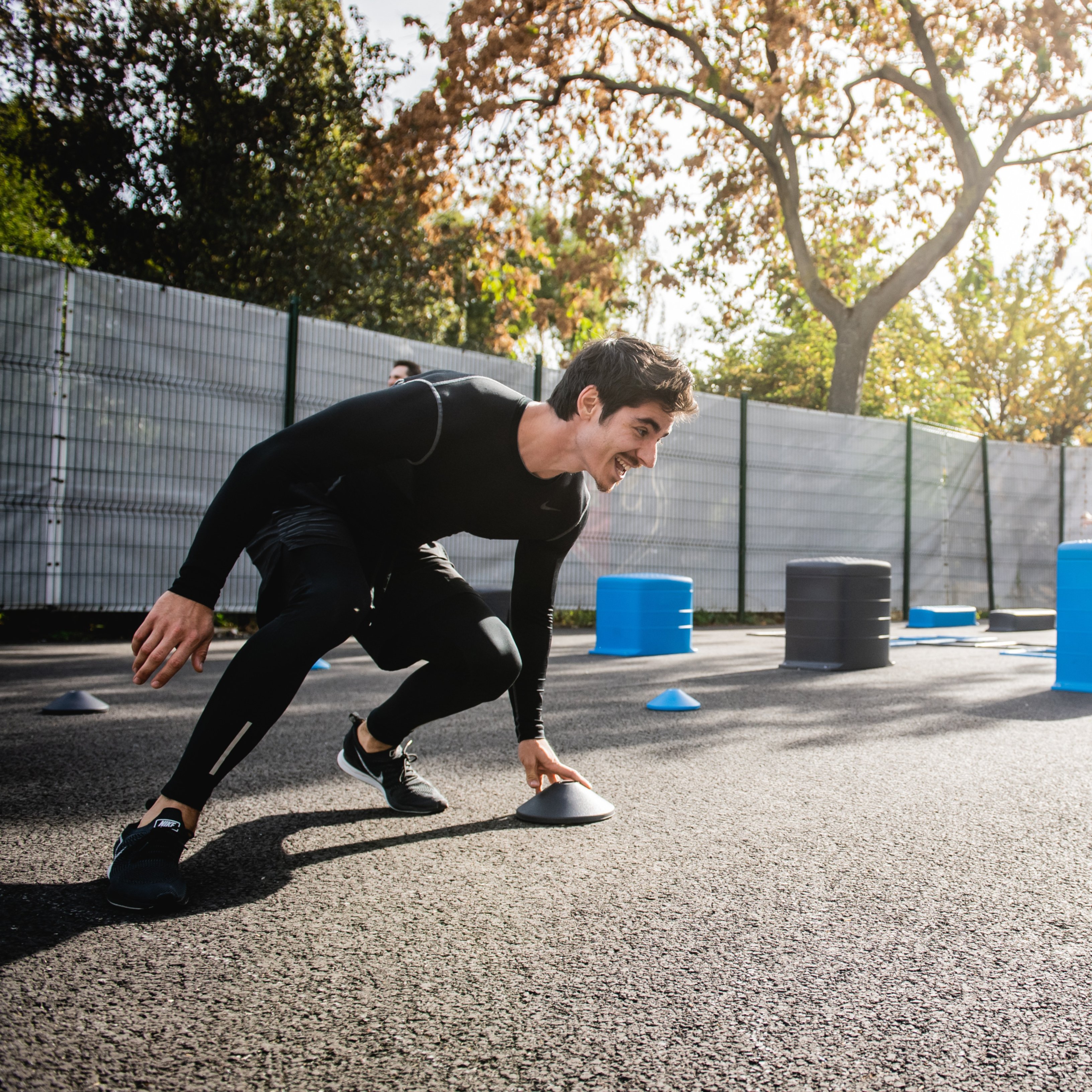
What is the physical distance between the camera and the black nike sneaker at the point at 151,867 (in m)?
2.00

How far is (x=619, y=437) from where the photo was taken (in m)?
2.36

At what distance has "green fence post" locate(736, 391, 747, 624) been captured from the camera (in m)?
12.1

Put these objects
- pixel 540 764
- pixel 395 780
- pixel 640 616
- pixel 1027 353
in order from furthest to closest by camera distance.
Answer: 1. pixel 1027 353
2. pixel 640 616
3. pixel 395 780
4. pixel 540 764

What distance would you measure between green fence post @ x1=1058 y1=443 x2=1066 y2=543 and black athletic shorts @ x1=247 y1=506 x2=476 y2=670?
1623 cm

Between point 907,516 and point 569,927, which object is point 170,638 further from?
point 907,516

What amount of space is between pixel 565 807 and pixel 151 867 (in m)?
1.17

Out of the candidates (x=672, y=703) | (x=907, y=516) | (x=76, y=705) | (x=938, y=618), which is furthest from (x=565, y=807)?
(x=907, y=516)

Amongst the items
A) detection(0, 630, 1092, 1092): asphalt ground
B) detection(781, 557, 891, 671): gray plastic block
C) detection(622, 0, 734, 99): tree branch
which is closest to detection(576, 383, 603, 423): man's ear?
detection(0, 630, 1092, 1092): asphalt ground

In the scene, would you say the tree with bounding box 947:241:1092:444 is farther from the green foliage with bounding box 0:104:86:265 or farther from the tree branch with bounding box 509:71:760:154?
the green foliage with bounding box 0:104:86:265

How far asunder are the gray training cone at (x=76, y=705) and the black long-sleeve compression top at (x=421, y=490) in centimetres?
254

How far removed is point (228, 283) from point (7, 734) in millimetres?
15216

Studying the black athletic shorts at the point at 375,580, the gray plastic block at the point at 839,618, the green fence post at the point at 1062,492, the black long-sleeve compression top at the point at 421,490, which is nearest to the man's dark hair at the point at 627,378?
the black long-sleeve compression top at the point at 421,490

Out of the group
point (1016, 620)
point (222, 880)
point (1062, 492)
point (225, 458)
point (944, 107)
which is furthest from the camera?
point (1062, 492)

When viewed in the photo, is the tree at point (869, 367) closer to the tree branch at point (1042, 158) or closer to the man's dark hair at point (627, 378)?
the tree branch at point (1042, 158)
